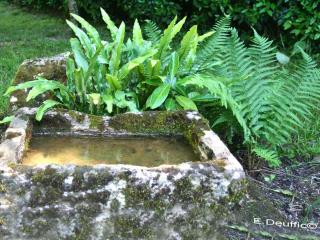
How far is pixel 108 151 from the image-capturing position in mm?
3332

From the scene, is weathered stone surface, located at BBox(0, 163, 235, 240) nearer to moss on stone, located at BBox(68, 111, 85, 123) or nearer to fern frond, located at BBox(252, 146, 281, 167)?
moss on stone, located at BBox(68, 111, 85, 123)

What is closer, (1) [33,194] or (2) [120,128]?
(1) [33,194]

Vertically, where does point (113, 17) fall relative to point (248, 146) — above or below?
below

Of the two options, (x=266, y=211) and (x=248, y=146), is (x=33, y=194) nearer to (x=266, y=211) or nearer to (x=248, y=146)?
(x=266, y=211)

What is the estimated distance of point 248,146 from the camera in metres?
3.97

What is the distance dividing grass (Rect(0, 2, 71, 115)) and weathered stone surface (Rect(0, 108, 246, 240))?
81.0 inches

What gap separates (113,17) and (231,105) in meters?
4.91

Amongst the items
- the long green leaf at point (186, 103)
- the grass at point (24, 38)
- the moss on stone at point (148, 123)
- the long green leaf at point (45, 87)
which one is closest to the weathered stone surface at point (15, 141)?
the long green leaf at point (45, 87)

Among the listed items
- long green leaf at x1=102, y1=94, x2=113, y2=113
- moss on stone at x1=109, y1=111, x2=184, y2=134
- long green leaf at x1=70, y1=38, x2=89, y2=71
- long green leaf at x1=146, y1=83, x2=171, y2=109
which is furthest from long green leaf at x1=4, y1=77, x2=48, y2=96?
long green leaf at x1=146, y1=83, x2=171, y2=109

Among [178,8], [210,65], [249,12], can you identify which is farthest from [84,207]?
[178,8]

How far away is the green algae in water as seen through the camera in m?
3.20

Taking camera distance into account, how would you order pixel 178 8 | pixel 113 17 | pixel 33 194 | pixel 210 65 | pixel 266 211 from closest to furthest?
1. pixel 33 194
2. pixel 266 211
3. pixel 210 65
4. pixel 178 8
5. pixel 113 17

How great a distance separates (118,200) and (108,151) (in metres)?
0.54

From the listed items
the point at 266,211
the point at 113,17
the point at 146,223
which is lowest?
A: the point at 113,17
